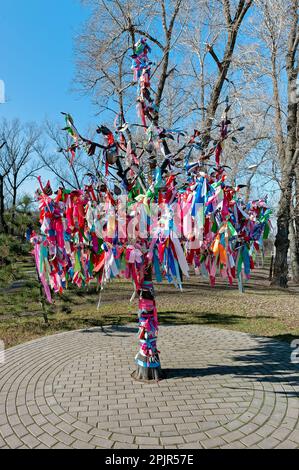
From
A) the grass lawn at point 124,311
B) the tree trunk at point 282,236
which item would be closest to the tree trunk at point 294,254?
the tree trunk at point 282,236

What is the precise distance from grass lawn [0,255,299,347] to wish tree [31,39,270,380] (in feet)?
11.7

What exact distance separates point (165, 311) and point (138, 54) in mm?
7430

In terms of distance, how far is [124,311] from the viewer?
10.4 m

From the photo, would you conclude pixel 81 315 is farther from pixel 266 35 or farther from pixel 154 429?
pixel 266 35

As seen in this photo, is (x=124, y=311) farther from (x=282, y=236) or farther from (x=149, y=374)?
(x=282, y=236)

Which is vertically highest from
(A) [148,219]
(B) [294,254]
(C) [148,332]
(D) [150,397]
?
(A) [148,219]

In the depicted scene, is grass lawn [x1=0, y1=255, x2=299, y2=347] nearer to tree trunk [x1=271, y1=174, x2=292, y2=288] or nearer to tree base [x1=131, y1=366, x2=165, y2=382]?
tree base [x1=131, y1=366, x2=165, y2=382]

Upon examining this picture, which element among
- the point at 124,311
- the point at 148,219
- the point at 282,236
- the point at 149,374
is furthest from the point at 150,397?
the point at 282,236

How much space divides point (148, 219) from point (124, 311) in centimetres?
687

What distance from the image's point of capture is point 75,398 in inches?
182

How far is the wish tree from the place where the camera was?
3920 mm

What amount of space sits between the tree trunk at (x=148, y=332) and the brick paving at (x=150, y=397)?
20 centimetres
